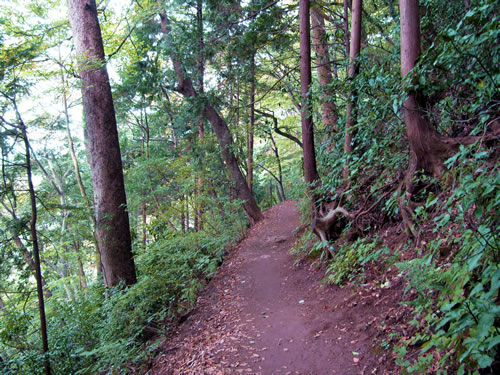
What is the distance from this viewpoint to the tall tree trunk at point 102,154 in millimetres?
6789

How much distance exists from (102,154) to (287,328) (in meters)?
5.38

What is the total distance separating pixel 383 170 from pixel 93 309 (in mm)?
6505

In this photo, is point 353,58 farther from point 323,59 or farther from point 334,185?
point 323,59

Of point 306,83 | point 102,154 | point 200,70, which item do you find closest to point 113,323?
point 102,154

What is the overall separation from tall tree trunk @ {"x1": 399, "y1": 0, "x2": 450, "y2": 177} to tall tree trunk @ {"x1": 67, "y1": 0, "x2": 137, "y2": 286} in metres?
6.00

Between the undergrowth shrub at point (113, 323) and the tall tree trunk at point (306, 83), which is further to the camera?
the tall tree trunk at point (306, 83)

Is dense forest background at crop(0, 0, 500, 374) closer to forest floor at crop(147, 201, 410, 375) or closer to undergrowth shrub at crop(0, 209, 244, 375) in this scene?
undergrowth shrub at crop(0, 209, 244, 375)

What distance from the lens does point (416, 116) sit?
393 cm

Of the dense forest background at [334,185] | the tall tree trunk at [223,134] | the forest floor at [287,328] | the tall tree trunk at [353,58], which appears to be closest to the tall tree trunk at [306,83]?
the dense forest background at [334,185]

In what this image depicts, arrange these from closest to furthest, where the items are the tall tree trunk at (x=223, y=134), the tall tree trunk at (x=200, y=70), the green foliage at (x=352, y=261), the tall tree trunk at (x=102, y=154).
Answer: the green foliage at (x=352, y=261)
the tall tree trunk at (x=102, y=154)
the tall tree trunk at (x=200, y=70)
the tall tree trunk at (x=223, y=134)

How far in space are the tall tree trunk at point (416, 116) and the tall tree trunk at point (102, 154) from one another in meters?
6.00

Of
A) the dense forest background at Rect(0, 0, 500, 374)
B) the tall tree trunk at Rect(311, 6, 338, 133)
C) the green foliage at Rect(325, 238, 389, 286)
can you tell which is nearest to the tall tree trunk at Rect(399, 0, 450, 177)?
the dense forest background at Rect(0, 0, 500, 374)

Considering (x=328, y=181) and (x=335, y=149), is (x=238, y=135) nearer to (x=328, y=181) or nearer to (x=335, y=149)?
(x=335, y=149)

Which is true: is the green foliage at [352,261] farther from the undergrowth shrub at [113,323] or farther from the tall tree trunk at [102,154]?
the tall tree trunk at [102,154]
